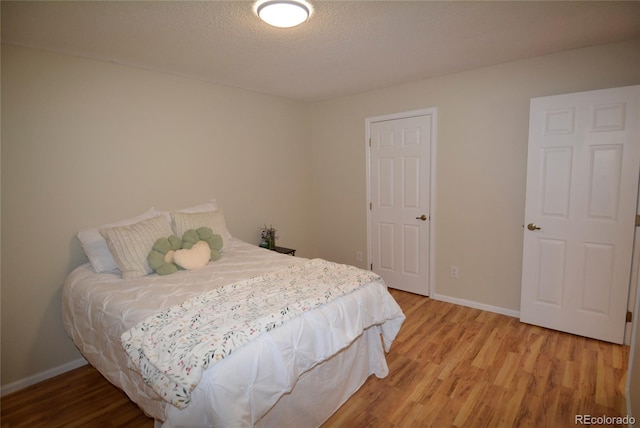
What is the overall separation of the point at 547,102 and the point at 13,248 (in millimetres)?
4197

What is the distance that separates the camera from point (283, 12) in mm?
1824

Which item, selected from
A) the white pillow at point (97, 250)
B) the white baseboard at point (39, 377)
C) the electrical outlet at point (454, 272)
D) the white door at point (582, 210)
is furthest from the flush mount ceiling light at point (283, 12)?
the white baseboard at point (39, 377)

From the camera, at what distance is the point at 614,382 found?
2.15 m

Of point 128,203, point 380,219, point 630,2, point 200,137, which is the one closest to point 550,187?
point 630,2

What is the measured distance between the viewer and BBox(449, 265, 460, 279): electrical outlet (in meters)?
3.47

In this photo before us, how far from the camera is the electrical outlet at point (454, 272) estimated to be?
3472mm

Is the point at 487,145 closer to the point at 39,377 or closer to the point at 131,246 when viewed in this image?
the point at 131,246

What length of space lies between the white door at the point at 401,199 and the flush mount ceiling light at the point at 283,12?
202 cm

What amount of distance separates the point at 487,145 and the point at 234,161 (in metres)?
2.59

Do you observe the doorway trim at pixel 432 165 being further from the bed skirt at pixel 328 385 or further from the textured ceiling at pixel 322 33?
the bed skirt at pixel 328 385

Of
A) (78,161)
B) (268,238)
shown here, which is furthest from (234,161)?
(78,161)

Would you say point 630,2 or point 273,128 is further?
point 273,128

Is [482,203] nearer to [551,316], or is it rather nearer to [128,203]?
[551,316]

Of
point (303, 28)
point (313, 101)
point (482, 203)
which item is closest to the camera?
point (303, 28)
